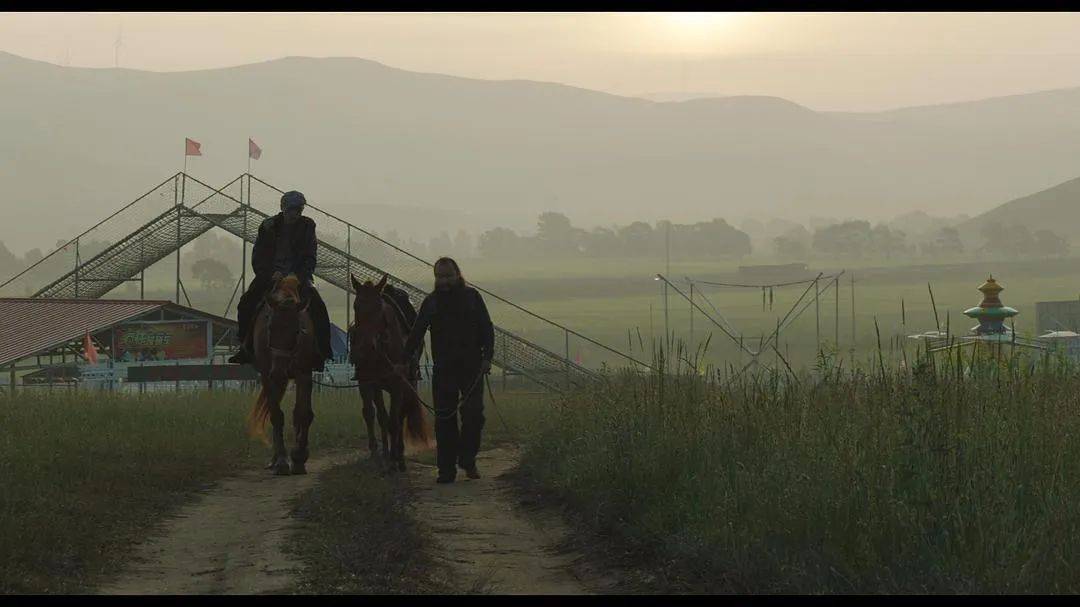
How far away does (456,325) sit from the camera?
1537 centimetres

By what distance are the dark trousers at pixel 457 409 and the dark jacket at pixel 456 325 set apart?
13 cm

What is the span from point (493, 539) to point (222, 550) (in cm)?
206

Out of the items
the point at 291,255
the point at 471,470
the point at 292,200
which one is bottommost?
the point at 471,470

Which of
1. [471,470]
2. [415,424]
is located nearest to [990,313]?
[415,424]

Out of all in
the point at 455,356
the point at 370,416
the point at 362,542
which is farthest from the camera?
the point at 370,416

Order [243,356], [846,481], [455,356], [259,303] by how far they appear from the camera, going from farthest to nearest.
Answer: [243,356]
[259,303]
[455,356]
[846,481]

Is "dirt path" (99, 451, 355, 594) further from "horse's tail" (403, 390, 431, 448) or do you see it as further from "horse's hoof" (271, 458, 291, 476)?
"horse's tail" (403, 390, 431, 448)

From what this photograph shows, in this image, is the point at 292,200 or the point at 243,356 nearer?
the point at 292,200

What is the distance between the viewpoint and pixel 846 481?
896cm

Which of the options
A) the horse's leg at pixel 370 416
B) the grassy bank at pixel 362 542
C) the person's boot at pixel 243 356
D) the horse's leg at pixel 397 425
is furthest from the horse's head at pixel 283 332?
the grassy bank at pixel 362 542

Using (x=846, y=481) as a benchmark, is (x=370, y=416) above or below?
below

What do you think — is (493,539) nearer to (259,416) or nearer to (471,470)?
(471,470)

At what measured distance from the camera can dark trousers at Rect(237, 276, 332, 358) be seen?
52.1 ft
